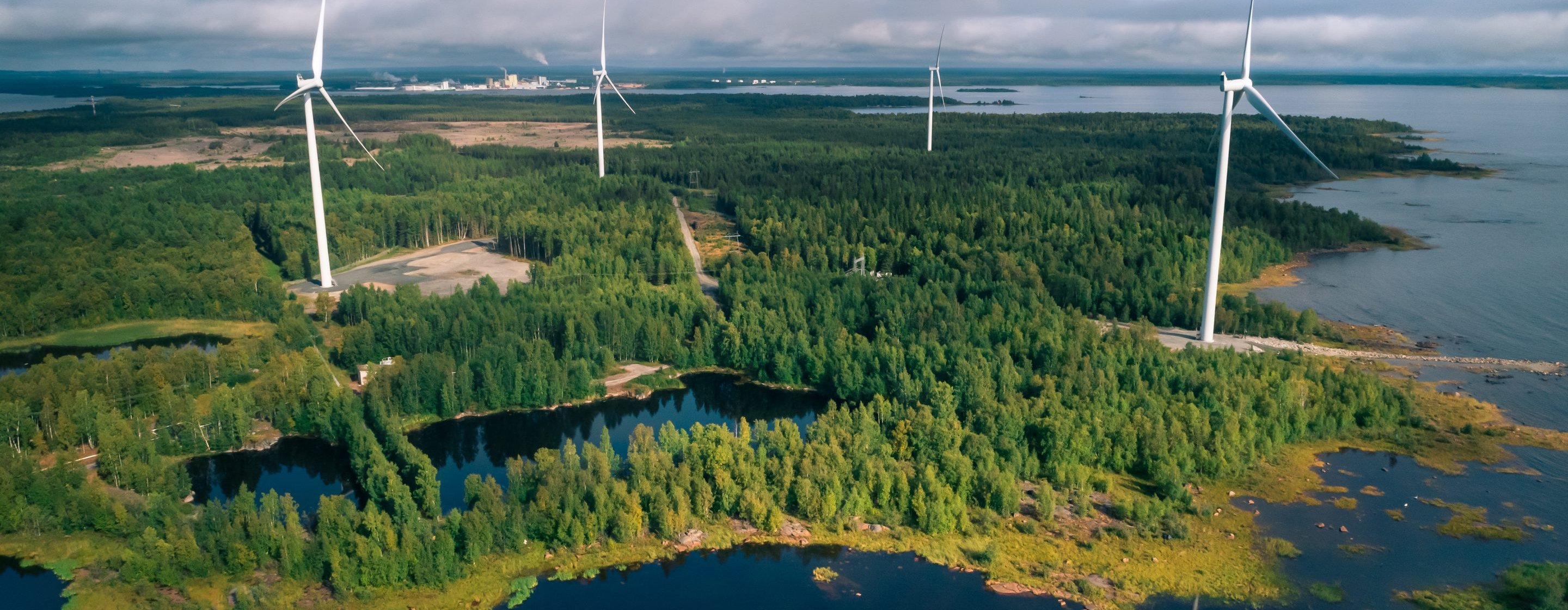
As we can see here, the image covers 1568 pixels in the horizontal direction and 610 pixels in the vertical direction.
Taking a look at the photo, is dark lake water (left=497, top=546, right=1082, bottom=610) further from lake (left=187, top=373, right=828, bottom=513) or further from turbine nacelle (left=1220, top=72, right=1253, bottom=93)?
turbine nacelle (left=1220, top=72, right=1253, bottom=93)

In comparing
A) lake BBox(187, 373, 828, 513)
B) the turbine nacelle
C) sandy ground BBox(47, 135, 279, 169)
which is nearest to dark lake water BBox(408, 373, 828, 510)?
lake BBox(187, 373, 828, 513)

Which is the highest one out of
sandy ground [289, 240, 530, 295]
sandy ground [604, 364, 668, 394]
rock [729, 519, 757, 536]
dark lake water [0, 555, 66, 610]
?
sandy ground [289, 240, 530, 295]

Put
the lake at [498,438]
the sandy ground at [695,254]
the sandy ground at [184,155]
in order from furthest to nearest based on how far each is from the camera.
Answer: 1. the sandy ground at [184,155]
2. the sandy ground at [695,254]
3. the lake at [498,438]

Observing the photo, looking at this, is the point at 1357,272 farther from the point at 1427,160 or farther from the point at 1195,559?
the point at 1427,160

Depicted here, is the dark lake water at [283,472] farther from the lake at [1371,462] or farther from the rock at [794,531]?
the rock at [794,531]

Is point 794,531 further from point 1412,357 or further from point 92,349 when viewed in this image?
point 92,349

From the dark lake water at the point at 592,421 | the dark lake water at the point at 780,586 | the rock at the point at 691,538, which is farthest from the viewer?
the dark lake water at the point at 592,421

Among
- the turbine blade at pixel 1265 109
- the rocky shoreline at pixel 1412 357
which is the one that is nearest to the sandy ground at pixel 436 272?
the turbine blade at pixel 1265 109
